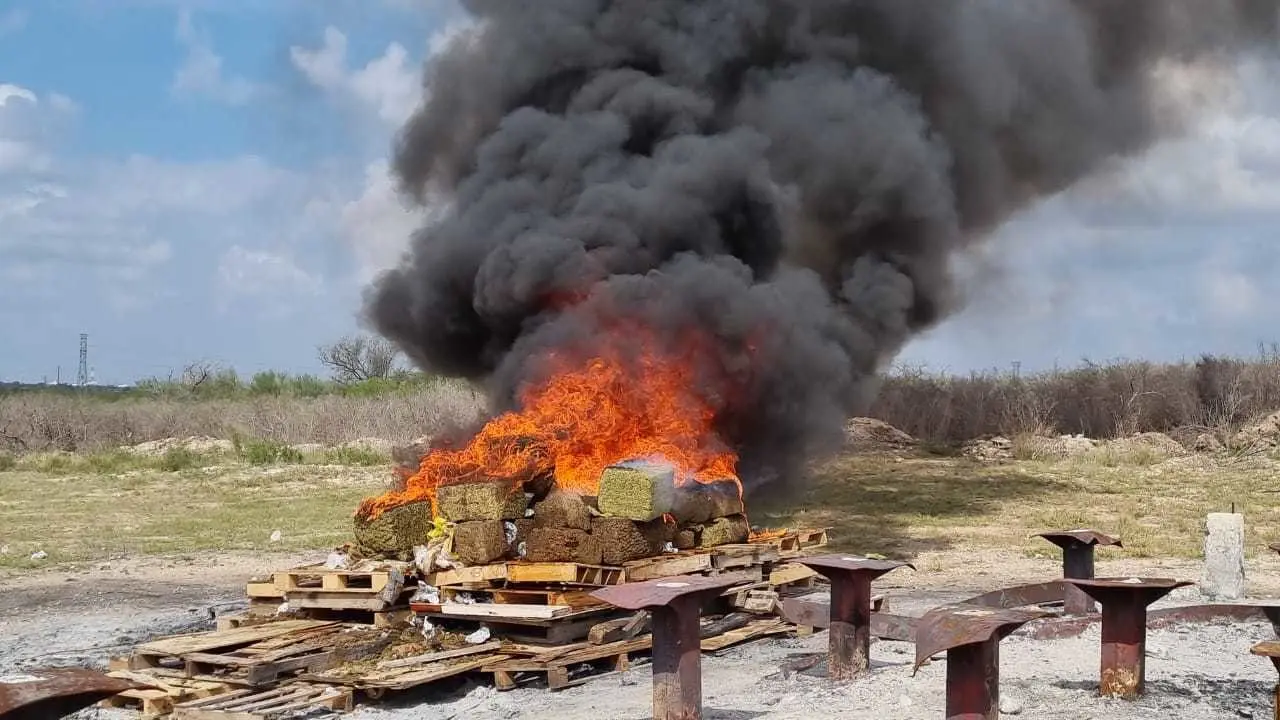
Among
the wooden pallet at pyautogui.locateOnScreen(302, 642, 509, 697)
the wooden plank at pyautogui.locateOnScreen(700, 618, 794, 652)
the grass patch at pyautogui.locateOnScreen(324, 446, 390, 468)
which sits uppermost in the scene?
the grass patch at pyautogui.locateOnScreen(324, 446, 390, 468)

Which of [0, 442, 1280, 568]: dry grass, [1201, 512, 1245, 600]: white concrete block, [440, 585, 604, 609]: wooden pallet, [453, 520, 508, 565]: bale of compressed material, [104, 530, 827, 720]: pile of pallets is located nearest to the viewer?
[104, 530, 827, 720]: pile of pallets

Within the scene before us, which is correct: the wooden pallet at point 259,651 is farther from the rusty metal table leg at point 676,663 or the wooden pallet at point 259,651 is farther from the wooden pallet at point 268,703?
the rusty metal table leg at point 676,663

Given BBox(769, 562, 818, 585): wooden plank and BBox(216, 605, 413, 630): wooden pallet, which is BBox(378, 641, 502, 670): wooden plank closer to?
BBox(216, 605, 413, 630): wooden pallet

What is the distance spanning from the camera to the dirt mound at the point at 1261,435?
87.0 feet

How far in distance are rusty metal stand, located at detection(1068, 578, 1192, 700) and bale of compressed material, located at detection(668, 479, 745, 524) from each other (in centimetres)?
438

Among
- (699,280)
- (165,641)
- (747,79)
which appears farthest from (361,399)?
(165,641)

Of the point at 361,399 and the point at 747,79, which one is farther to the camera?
the point at 361,399

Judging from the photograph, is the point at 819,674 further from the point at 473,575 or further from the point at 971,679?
the point at 473,575

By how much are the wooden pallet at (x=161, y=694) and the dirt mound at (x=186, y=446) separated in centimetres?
2318

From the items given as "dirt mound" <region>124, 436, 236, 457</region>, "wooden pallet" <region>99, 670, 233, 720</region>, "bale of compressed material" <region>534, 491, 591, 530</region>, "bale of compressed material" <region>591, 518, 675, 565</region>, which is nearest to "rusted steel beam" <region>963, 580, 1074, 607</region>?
"bale of compressed material" <region>591, 518, 675, 565</region>

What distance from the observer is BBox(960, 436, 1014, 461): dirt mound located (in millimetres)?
27578

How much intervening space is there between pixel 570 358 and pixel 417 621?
3886mm

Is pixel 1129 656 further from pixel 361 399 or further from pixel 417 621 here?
pixel 361 399

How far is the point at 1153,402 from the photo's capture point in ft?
99.3
